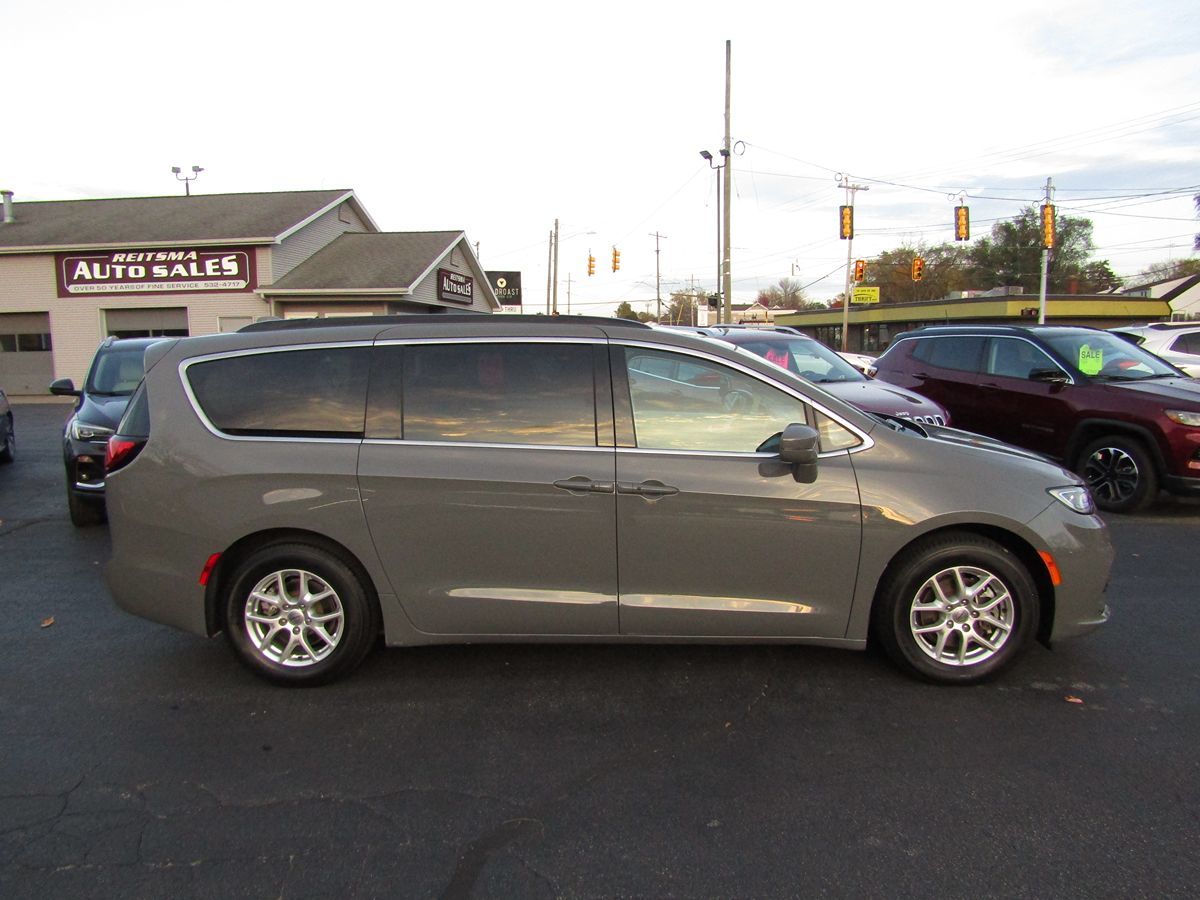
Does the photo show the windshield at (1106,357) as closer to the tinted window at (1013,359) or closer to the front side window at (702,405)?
the tinted window at (1013,359)

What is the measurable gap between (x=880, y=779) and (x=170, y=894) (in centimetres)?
254

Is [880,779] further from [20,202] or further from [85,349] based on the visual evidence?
[20,202]

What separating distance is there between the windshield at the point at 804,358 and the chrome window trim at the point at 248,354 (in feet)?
18.8

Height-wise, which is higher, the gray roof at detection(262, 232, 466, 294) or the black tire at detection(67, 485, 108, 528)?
the gray roof at detection(262, 232, 466, 294)

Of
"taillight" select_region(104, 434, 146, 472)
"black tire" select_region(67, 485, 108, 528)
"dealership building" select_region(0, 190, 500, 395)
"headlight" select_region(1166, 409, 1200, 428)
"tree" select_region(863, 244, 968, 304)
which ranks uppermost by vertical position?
"tree" select_region(863, 244, 968, 304)

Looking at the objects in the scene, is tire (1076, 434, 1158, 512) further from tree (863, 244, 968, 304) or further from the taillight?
tree (863, 244, 968, 304)

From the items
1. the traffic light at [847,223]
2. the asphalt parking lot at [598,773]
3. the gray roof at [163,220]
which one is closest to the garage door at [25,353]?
the gray roof at [163,220]

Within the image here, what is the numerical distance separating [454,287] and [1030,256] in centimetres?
6079


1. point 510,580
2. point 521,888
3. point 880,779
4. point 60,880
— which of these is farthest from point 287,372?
point 880,779

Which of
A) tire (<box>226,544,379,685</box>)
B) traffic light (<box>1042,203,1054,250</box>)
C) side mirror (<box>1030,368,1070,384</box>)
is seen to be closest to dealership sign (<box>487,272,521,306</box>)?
traffic light (<box>1042,203,1054,250</box>)

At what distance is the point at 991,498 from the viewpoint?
3648 mm

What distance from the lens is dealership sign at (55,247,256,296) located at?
23.2 m

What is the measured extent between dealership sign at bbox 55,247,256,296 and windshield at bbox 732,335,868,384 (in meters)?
19.2

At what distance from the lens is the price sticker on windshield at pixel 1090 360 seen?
779cm
